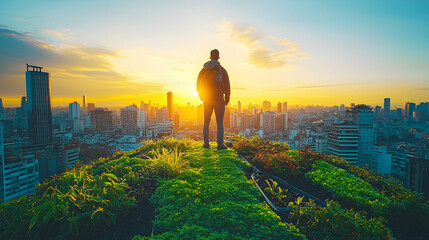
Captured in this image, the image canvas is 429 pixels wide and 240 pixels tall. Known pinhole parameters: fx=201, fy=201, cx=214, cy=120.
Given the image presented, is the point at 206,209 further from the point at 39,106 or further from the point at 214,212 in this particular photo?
the point at 39,106

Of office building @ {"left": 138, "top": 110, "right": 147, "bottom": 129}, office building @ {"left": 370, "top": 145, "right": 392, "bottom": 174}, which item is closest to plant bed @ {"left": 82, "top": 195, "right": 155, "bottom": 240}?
office building @ {"left": 370, "top": 145, "right": 392, "bottom": 174}

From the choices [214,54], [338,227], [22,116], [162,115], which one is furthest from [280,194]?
[162,115]

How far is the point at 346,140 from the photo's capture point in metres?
27.9

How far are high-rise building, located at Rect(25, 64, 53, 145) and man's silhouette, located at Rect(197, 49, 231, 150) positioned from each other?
110 ft

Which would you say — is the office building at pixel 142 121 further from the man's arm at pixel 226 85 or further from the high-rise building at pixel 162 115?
the man's arm at pixel 226 85

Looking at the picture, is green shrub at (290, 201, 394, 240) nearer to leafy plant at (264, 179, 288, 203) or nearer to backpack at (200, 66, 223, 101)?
leafy plant at (264, 179, 288, 203)

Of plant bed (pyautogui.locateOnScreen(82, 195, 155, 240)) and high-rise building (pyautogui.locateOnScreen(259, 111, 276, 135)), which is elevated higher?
plant bed (pyautogui.locateOnScreen(82, 195, 155, 240))

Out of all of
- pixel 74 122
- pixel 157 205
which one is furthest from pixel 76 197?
pixel 74 122

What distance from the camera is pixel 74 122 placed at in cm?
5212

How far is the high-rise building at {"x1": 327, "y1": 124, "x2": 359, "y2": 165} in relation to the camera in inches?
1086

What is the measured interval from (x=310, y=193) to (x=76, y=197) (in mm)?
4415

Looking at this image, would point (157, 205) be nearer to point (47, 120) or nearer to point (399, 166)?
point (399, 166)

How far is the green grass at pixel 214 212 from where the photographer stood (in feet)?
8.50

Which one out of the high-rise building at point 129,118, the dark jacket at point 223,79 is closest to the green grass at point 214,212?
the dark jacket at point 223,79
